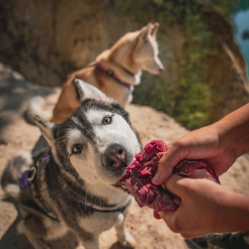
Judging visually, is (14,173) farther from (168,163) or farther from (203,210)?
(203,210)

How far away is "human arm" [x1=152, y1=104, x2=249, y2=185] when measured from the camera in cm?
120

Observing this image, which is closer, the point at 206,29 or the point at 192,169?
the point at 192,169

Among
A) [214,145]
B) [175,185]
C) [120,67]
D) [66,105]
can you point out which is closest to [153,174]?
[175,185]

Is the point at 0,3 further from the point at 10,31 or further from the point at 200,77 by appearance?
the point at 200,77

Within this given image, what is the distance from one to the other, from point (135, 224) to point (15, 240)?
1333mm

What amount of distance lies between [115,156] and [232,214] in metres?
0.76

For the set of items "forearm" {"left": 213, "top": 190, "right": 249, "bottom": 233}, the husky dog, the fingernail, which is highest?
"forearm" {"left": 213, "top": 190, "right": 249, "bottom": 233}

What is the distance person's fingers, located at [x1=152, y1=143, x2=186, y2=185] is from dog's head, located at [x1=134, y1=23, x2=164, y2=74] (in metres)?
3.10

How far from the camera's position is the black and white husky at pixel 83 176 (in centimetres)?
154

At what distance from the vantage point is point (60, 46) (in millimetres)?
7461

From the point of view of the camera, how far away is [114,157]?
4.80ft

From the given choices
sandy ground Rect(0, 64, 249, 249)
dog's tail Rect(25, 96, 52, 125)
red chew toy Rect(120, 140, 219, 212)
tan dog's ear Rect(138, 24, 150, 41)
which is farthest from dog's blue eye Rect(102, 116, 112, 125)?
tan dog's ear Rect(138, 24, 150, 41)

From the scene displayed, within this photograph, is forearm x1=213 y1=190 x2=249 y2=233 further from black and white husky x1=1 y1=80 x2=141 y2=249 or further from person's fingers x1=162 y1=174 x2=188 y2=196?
black and white husky x1=1 y1=80 x2=141 y2=249

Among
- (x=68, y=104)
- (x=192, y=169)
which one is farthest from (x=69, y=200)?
(x=68, y=104)
